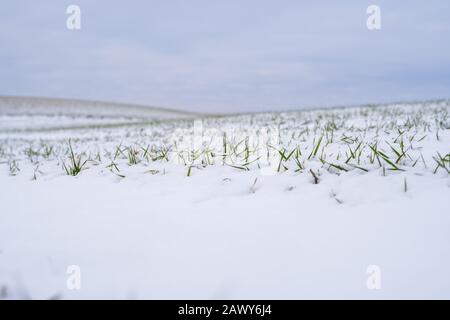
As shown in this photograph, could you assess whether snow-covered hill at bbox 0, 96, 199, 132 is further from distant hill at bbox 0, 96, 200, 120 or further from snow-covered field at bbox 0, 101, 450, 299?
snow-covered field at bbox 0, 101, 450, 299

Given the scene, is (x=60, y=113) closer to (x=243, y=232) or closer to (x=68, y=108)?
(x=68, y=108)

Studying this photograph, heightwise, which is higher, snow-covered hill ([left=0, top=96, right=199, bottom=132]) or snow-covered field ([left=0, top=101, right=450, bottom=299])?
snow-covered hill ([left=0, top=96, right=199, bottom=132])

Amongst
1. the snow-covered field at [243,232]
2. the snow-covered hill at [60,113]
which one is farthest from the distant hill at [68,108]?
the snow-covered field at [243,232]

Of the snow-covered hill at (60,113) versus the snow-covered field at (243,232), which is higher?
the snow-covered hill at (60,113)

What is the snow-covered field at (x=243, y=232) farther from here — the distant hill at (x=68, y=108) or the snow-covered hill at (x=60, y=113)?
the distant hill at (x=68, y=108)

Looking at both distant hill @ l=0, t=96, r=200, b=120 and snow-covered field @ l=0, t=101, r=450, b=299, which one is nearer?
snow-covered field @ l=0, t=101, r=450, b=299

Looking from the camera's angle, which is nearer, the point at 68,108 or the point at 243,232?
the point at 243,232

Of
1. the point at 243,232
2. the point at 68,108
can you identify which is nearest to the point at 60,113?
the point at 68,108

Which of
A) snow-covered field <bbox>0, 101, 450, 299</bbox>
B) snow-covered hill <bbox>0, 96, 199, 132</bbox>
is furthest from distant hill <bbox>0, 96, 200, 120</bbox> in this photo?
snow-covered field <bbox>0, 101, 450, 299</bbox>

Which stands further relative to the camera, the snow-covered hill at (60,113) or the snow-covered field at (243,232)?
the snow-covered hill at (60,113)

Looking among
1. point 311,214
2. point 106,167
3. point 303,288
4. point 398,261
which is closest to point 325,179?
point 311,214

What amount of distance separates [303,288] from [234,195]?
0.91m

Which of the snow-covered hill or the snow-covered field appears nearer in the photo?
the snow-covered field

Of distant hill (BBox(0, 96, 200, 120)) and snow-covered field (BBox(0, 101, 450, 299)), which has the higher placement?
distant hill (BBox(0, 96, 200, 120))
